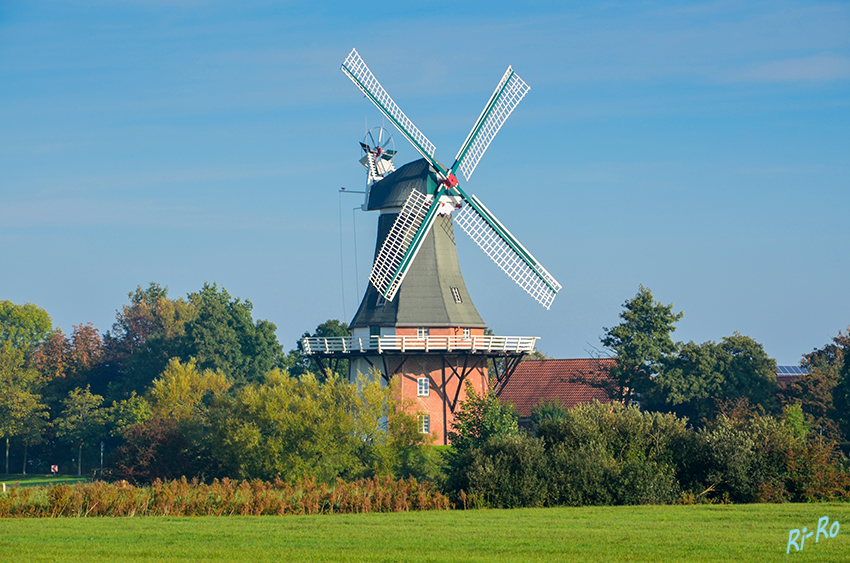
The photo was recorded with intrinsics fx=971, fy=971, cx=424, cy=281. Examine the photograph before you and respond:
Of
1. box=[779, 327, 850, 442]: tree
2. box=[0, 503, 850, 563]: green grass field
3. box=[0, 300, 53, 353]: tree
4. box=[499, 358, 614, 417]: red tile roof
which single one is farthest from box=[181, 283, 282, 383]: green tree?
box=[0, 503, 850, 563]: green grass field

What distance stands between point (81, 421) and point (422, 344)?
27814 millimetres

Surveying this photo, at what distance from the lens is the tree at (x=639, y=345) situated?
46.7 meters

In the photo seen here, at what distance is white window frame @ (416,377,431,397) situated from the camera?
4172 cm

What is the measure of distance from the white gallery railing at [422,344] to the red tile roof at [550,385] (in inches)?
403

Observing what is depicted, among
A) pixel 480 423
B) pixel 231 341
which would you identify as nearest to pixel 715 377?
pixel 480 423

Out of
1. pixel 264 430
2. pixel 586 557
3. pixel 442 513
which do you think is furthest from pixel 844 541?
pixel 264 430

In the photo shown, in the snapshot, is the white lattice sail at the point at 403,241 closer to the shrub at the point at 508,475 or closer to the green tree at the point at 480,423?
the green tree at the point at 480,423

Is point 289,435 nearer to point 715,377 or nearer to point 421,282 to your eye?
point 421,282

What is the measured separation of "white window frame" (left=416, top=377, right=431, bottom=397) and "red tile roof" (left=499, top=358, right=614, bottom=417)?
38.1 ft

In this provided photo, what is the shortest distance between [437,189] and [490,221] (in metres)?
2.80

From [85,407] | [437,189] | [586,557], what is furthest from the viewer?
[85,407]

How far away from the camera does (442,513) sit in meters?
26.0

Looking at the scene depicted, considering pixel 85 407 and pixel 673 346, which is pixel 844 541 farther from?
pixel 85 407

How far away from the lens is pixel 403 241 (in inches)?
1608
